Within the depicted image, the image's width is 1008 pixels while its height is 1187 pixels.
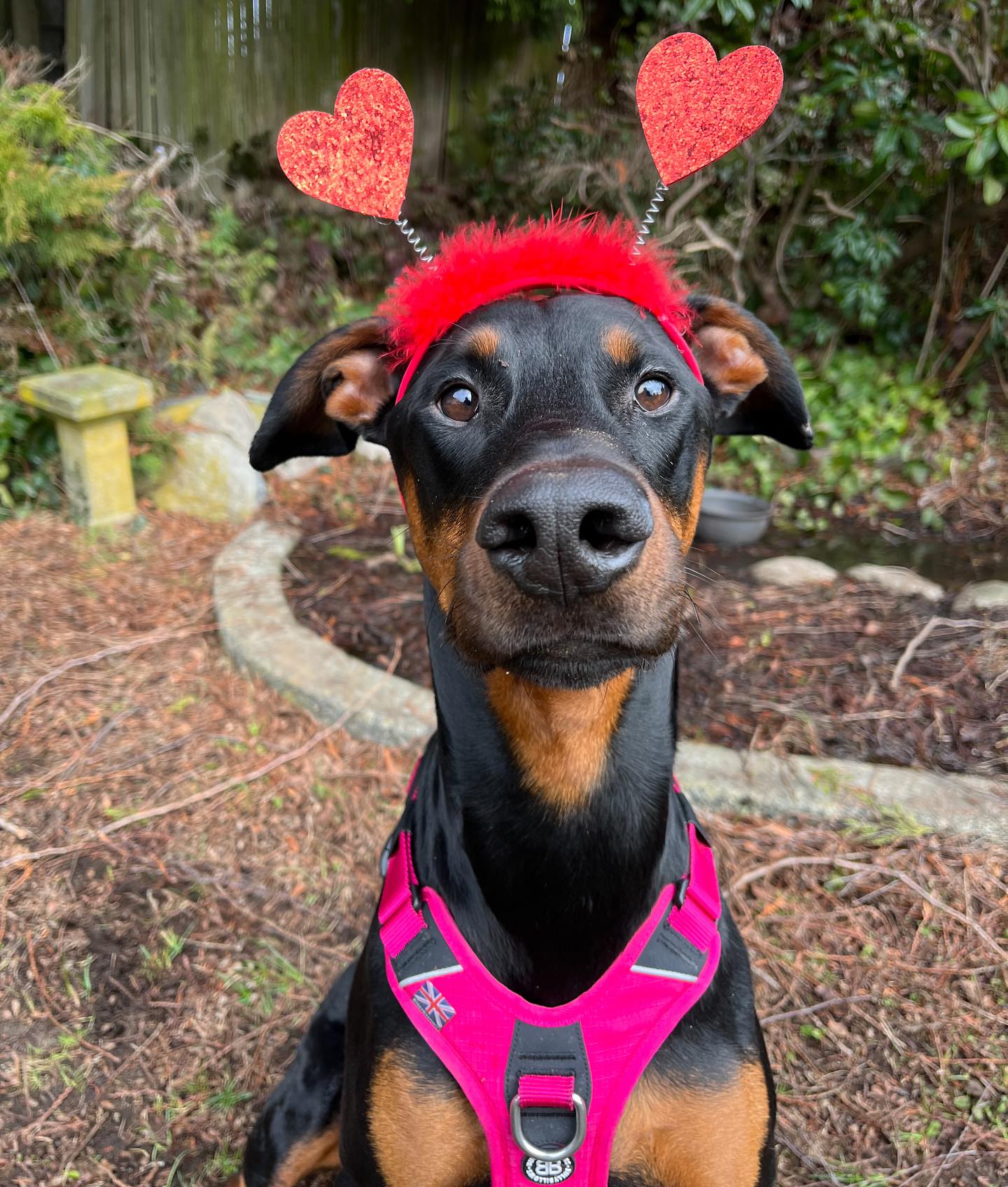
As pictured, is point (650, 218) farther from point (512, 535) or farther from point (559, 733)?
point (559, 733)

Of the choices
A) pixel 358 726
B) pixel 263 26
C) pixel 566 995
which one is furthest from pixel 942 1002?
pixel 263 26

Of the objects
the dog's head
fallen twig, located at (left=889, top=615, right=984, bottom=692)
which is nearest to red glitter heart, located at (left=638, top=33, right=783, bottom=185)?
the dog's head

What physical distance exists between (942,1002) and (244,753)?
7.75ft

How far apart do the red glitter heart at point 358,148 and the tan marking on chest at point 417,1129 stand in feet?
5.07

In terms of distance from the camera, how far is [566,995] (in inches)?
62.0

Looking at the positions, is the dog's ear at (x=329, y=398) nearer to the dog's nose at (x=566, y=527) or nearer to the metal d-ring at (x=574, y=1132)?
the dog's nose at (x=566, y=527)

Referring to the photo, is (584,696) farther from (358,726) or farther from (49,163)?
(49,163)

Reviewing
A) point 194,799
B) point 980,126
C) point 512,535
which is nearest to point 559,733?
point 512,535

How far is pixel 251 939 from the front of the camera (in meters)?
2.70

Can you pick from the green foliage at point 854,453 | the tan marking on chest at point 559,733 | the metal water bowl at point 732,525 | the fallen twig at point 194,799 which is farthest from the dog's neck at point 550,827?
the green foliage at point 854,453

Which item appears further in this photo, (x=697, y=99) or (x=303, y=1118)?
(x=303, y=1118)

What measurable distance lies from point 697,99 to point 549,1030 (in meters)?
1.67

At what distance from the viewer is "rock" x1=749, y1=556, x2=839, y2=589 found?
14.5 feet

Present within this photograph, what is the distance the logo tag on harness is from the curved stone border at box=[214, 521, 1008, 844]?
152cm
